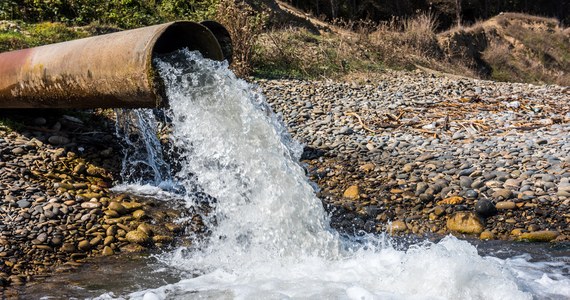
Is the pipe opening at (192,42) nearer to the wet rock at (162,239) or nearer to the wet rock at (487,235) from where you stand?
the wet rock at (162,239)

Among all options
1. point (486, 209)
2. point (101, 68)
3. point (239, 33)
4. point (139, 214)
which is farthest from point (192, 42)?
point (239, 33)

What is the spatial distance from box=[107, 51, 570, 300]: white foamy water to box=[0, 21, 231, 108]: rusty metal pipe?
201 millimetres

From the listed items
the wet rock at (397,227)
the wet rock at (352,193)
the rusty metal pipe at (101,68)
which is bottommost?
the wet rock at (397,227)

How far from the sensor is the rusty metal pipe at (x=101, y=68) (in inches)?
165

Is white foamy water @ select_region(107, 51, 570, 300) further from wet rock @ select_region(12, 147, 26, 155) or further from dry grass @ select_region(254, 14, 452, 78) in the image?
dry grass @ select_region(254, 14, 452, 78)

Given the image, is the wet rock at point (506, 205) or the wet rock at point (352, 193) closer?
the wet rock at point (506, 205)

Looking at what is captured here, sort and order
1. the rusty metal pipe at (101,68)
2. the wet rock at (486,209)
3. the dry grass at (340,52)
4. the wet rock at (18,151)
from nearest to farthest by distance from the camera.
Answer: the rusty metal pipe at (101,68) < the wet rock at (486,209) < the wet rock at (18,151) < the dry grass at (340,52)

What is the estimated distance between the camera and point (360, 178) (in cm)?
626

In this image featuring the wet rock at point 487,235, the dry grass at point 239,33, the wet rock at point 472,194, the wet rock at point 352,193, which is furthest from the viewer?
the dry grass at point 239,33

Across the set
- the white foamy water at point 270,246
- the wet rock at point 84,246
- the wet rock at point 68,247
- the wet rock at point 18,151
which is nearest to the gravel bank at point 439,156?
the white foamy water at point 270,246

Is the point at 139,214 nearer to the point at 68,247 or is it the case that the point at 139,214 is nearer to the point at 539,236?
the point at 68,247

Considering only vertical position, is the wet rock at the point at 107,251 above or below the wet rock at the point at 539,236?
above

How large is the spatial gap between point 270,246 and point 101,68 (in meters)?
1.92

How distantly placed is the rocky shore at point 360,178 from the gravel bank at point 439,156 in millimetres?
15
